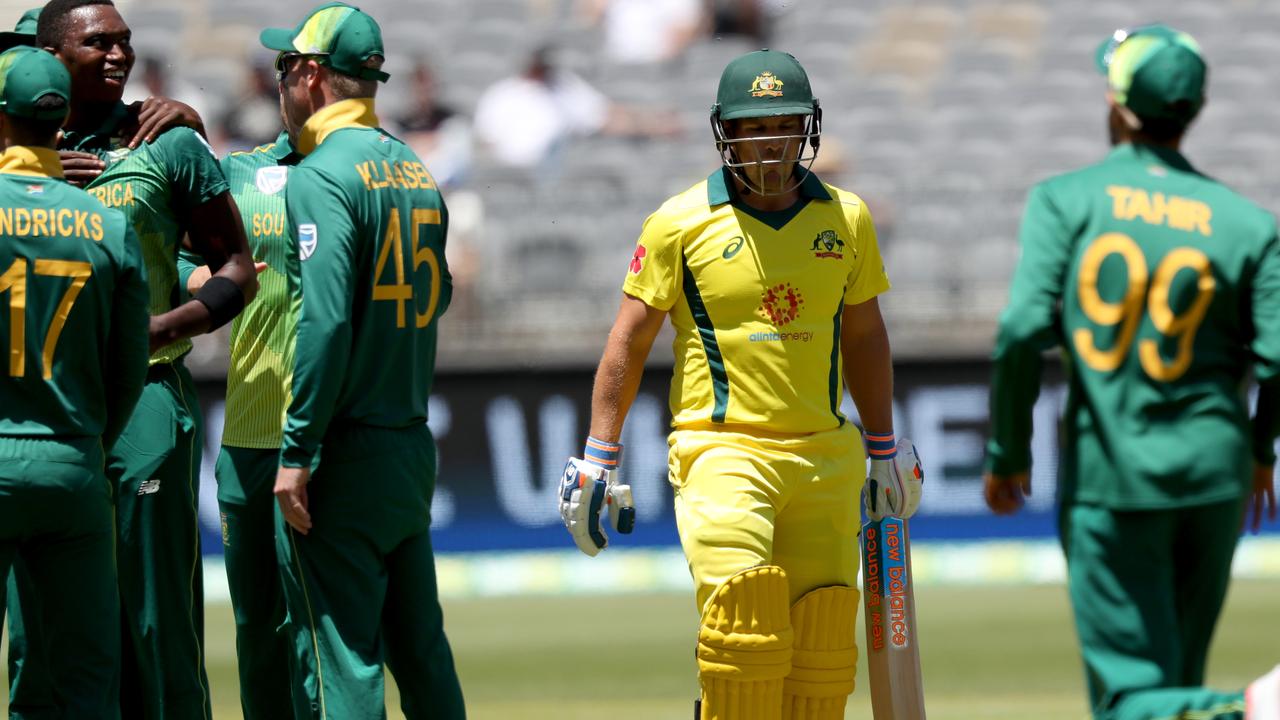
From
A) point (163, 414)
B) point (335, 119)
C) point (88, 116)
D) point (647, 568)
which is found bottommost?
point (647, 568)

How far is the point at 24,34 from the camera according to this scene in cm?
572

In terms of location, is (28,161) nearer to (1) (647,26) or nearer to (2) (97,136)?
(2) (97,136)

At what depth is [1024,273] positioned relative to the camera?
4.08 metres

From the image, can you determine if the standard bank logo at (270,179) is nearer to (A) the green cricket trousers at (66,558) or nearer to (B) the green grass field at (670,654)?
(A) the green cricket trousers at (66,558)

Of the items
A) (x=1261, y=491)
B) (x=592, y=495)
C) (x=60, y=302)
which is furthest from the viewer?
(x=592, y=495)

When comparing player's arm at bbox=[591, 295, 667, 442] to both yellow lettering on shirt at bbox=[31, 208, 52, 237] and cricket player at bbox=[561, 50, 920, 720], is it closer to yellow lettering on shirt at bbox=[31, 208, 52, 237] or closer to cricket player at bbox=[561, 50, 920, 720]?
cricket player at bbox=[561, 50, 920, 720]

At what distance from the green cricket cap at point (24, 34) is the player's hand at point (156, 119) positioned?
576 mm

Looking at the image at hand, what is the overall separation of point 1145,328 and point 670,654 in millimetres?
4603

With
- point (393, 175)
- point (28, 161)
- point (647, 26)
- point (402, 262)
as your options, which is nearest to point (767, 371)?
point (402, 262)

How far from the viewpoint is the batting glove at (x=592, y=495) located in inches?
205

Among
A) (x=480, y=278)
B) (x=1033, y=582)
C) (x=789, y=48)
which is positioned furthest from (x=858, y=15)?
(x=1033, y=582)

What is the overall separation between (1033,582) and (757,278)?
19.5ft

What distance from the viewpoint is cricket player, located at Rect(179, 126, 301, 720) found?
5.24m

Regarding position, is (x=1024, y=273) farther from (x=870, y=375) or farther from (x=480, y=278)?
(x=480, y=278)
